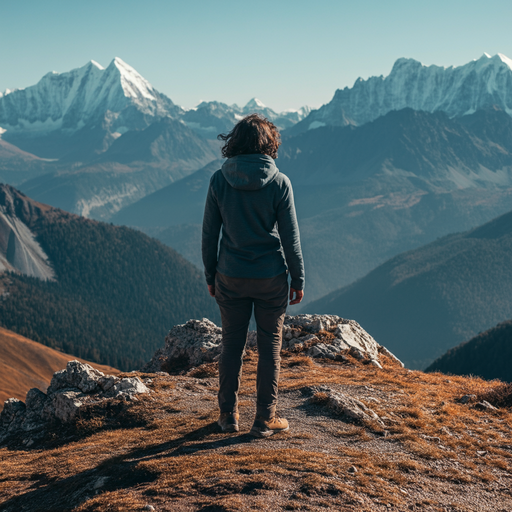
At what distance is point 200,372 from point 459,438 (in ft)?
31.1

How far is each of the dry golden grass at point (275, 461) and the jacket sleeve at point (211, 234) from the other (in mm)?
3651

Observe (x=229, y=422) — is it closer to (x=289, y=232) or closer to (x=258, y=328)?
(x=258, y=328)

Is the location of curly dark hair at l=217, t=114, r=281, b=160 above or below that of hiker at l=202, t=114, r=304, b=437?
above

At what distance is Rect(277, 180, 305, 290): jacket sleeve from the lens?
34.1 ft

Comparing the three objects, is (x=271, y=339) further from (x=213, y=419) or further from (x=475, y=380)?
(x=475, y=380)

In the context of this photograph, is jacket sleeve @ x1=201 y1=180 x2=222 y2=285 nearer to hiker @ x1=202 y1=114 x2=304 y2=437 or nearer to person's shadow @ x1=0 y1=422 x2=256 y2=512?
hiker @ x1=202 y1=114 x2=304 y2=437

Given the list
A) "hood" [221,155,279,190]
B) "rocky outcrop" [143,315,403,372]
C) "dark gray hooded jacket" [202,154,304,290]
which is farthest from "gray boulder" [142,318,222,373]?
"hood" [221,155,279,190]

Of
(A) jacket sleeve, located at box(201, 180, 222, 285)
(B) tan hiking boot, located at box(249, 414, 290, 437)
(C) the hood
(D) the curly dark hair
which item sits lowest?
(B) tan hiking boot, located at box(249, 414, 290, 437)

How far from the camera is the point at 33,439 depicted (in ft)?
46.0

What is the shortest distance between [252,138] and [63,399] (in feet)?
31.0

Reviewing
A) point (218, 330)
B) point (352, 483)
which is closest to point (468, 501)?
point (352, 483)

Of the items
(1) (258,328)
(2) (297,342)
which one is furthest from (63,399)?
(2) (297,342)

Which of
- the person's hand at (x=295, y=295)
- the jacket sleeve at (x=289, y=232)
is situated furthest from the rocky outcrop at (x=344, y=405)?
the jacket sleeve at (x=289, y=232)

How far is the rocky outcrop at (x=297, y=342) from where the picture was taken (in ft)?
69.2
